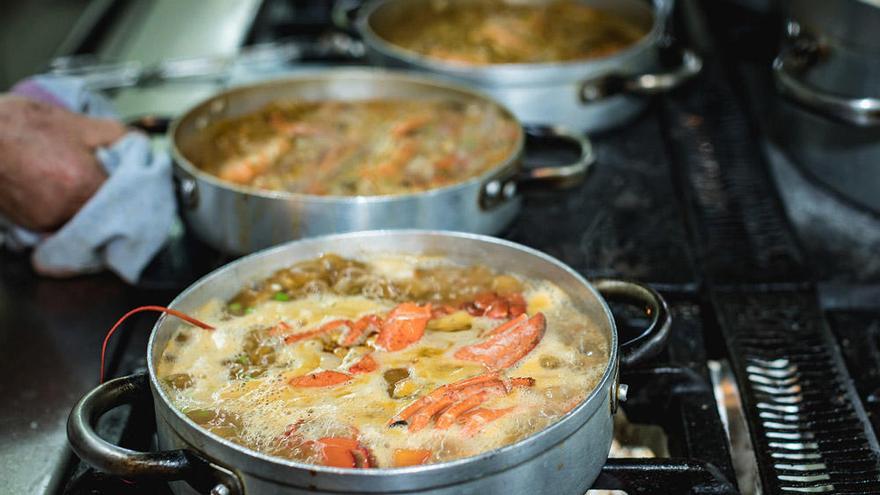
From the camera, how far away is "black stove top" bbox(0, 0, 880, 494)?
5.80 feet

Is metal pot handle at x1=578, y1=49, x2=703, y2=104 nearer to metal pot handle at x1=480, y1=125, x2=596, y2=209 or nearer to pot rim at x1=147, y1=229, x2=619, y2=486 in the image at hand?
metal pot handle at x1=480, y1=125, x2=596, y2=209

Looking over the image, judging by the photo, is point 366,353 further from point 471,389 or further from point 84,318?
point 84,318

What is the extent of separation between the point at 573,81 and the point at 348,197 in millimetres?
935

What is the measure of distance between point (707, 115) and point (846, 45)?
78 centimetres

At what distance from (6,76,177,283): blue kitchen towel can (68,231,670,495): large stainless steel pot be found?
0.61m

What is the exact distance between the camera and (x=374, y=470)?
128 centimetres

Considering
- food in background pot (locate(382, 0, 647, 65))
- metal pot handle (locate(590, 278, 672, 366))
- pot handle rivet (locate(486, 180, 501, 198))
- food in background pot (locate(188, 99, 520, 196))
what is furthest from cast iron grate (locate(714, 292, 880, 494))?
food in background pot (locate(382, 0, 647, 65))

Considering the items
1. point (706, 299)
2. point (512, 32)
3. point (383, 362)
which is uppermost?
point (383, 362)

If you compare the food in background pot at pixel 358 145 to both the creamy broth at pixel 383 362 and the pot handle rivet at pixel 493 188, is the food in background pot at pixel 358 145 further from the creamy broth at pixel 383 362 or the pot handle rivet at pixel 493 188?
the creamy broth at pixel 383 362

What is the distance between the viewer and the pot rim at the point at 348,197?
2.08 m

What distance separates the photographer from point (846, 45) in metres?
2.40

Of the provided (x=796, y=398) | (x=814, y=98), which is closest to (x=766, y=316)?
(x=796, y=398)

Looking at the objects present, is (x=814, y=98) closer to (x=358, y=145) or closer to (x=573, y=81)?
(x=573, y=81)

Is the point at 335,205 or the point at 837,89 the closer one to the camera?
the point at 335,205
